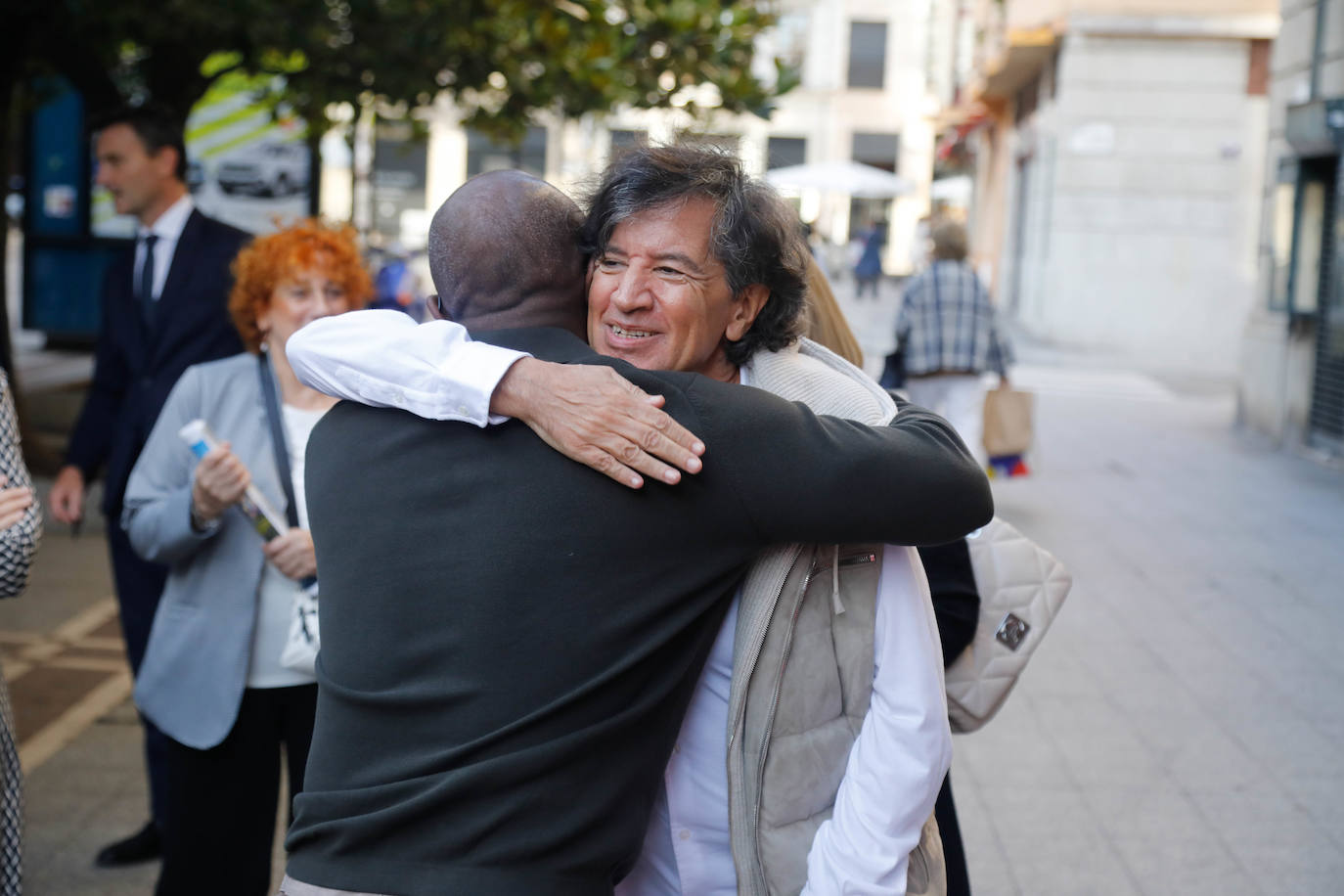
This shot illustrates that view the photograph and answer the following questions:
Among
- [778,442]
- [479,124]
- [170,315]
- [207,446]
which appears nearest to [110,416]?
[170,315]

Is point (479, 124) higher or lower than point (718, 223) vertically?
higher

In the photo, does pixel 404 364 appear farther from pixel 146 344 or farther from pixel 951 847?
pixel 146 344

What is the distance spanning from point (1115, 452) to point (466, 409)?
11.1 m

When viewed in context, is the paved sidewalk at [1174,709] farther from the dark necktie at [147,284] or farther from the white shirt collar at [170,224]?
the white shirt collar at [170,224]

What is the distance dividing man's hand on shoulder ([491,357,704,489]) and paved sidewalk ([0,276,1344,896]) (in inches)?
116

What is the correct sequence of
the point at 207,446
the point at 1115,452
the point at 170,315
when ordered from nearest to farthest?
the point at 207,446 → the point at 170,315 → the point at 1115,452

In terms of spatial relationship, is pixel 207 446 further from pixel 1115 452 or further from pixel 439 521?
pixel 1115 452

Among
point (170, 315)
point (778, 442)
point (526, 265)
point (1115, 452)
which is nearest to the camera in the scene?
point (778, 442)

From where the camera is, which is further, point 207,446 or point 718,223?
point 207,446

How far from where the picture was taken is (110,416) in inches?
180

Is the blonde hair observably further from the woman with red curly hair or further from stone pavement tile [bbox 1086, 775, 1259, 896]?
stone pavement tile [bbox 1086, 775, 1259, 896]

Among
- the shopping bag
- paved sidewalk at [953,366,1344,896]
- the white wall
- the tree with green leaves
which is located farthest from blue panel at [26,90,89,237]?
the white wall

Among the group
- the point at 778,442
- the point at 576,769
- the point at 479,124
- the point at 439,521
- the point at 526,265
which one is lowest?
the point at 576,769

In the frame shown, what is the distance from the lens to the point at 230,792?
11.0 feet
